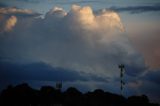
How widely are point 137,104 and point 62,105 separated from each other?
43.8 metres

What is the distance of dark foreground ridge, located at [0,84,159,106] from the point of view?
152 meters

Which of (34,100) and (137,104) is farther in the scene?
(137,104)

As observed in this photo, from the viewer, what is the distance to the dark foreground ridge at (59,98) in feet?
500

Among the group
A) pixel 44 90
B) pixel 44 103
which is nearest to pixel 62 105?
pixel 44 103

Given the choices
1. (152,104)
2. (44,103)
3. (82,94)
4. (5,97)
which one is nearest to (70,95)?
(82,94)

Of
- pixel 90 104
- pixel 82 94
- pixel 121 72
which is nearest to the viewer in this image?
pixel 121 72

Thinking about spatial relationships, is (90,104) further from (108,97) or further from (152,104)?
(152,104)

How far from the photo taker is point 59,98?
157 metres

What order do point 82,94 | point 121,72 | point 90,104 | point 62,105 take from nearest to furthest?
point 121,72 → point 62,105 → point 90,104 → point 82,94

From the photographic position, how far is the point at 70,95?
541ft

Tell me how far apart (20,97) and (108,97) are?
161ft

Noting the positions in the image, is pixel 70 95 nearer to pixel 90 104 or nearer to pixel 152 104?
pixel 90 104

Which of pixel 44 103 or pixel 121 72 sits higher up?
pixel 121 72

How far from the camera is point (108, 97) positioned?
176 m
